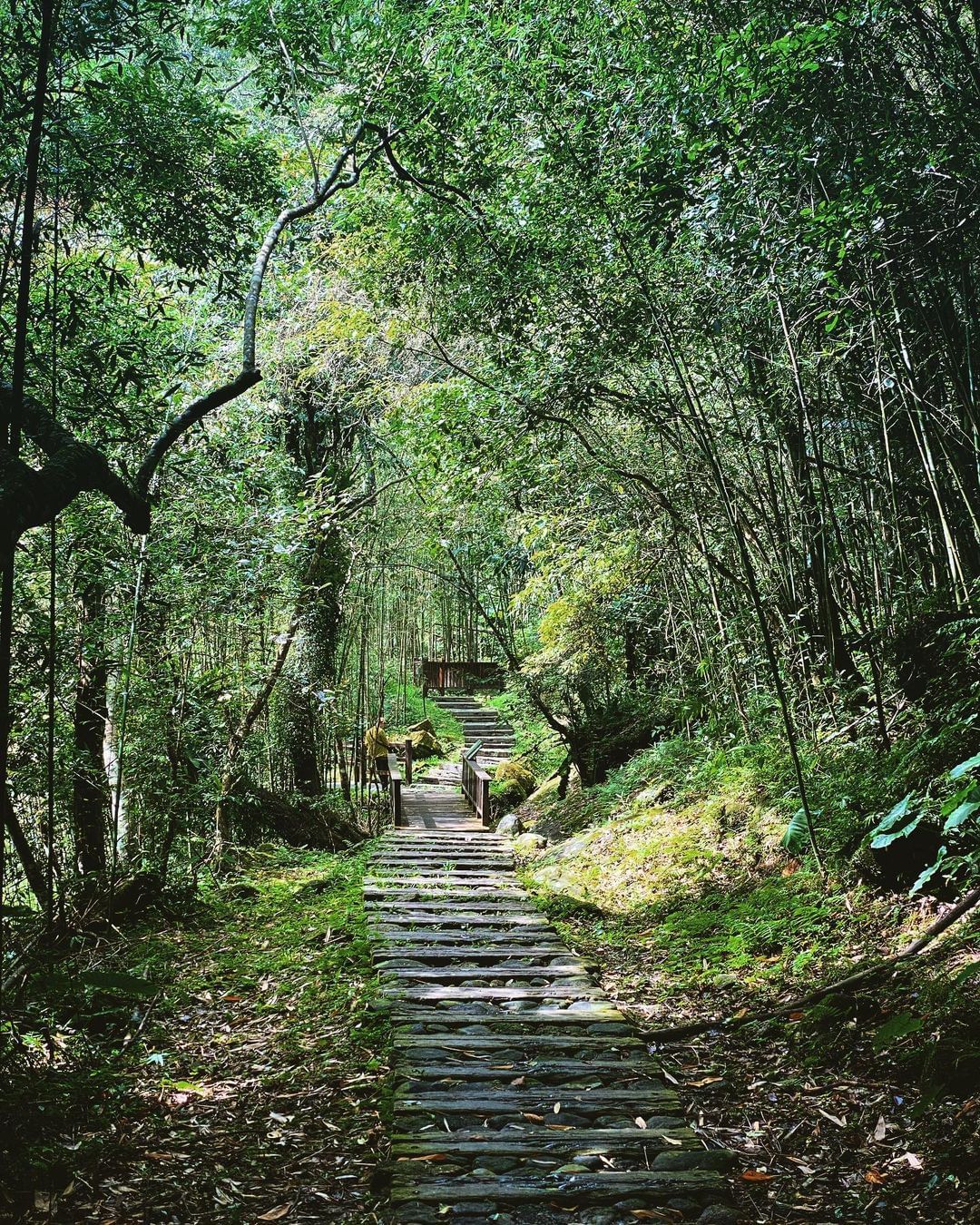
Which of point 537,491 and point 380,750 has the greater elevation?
point 537,491

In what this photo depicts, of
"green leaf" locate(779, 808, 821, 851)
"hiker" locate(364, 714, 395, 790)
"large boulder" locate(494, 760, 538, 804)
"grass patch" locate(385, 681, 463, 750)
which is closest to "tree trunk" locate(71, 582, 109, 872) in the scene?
"green leaf" locate(779, 808, 821, 851)

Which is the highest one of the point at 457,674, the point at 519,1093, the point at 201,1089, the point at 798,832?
the point at 457,674

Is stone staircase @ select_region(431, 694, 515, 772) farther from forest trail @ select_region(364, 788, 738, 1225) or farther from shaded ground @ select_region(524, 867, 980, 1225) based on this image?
shaded ground @ select_region(524, 867, 980, 1225)

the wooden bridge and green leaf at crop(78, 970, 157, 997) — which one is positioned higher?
green leaf at crop(78, 970, 157, 997)

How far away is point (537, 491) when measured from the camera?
761 centimetres

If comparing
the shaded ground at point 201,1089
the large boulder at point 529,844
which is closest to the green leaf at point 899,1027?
the shaded ground at point 201,1089

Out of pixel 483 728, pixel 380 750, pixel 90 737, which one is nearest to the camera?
pixel 90 737

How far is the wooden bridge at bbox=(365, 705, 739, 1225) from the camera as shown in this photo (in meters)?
2.20

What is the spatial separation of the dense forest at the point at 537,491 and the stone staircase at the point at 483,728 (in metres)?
7.49

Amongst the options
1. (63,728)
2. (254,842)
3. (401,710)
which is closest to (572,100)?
(63,728)

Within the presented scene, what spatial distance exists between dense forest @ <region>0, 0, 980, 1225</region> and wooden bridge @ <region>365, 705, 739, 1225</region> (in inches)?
6.3

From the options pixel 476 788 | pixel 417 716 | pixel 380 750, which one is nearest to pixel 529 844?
pixel 476 788

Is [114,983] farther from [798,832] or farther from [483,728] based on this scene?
[483,728]

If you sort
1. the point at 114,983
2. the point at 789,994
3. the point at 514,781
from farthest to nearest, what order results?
the point at 514,781, the point at 789,994, the point at 114,983
